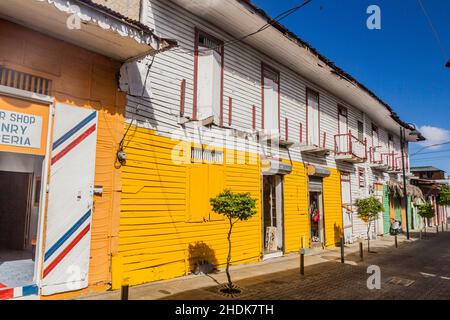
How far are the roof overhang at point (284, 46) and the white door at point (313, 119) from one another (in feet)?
2.62

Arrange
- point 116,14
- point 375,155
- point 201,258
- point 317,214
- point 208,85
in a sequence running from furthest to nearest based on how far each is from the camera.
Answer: point 375,155, point 317,214, point 208,85, point 201,258, point 116,14

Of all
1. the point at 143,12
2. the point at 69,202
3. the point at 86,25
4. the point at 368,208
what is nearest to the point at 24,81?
the point at 86,25

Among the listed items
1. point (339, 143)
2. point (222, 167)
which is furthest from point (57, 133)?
point (339, 143)

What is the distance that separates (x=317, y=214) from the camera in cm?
1552

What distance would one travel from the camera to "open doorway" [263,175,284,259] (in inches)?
508

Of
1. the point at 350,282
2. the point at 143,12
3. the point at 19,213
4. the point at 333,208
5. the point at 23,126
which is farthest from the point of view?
the point at 333,208

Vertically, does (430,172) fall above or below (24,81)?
above

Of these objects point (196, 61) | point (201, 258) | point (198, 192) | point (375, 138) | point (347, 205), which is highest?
point (375, 138)

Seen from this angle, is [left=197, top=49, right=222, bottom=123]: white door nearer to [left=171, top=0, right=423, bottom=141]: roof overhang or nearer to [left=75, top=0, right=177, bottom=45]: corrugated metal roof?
[left=171, top=0, right=423, bottom=141]: roof overhang

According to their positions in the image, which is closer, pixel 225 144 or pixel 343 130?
pixel 225 144

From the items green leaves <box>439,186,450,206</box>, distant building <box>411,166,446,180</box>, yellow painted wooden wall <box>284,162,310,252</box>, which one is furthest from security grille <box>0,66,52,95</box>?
distant building <box>411,166,446,180</box>

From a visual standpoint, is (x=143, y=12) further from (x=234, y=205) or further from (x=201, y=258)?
(x=201, y=258)

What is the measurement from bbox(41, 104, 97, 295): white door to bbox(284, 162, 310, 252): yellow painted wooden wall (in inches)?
320

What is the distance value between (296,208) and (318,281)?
16.7 feet
